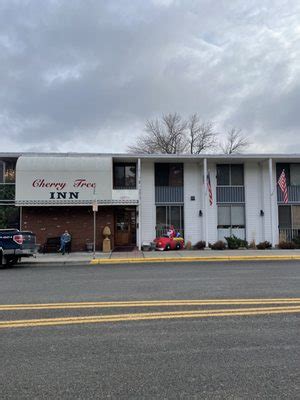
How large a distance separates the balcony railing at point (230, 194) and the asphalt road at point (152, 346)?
15.7 metres

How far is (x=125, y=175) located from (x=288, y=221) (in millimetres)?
10950

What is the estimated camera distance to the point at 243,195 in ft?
83.5

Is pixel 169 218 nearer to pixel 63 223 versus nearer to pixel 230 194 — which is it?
pixel 230 194

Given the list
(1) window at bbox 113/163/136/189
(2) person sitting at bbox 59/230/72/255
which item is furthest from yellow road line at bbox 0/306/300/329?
(1) window at bbox 113/163/136/189

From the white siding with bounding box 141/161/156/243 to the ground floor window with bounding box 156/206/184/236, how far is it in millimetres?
349

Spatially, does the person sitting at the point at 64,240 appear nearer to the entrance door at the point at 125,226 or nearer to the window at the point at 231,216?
the entrance door at the point at 125,226

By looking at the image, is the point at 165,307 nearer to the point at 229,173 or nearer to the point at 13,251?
the point at 13,251

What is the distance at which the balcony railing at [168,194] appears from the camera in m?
24.9

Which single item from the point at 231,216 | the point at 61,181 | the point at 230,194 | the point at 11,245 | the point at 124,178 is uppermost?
the point at 124,178

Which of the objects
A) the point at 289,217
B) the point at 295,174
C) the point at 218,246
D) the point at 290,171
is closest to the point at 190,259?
the point at 218,246

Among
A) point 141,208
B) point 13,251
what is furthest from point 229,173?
point 13,251

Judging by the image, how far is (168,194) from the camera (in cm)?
2498

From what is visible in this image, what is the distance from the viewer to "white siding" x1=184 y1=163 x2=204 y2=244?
24.8m

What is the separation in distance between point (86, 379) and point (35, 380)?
0.55 metres
